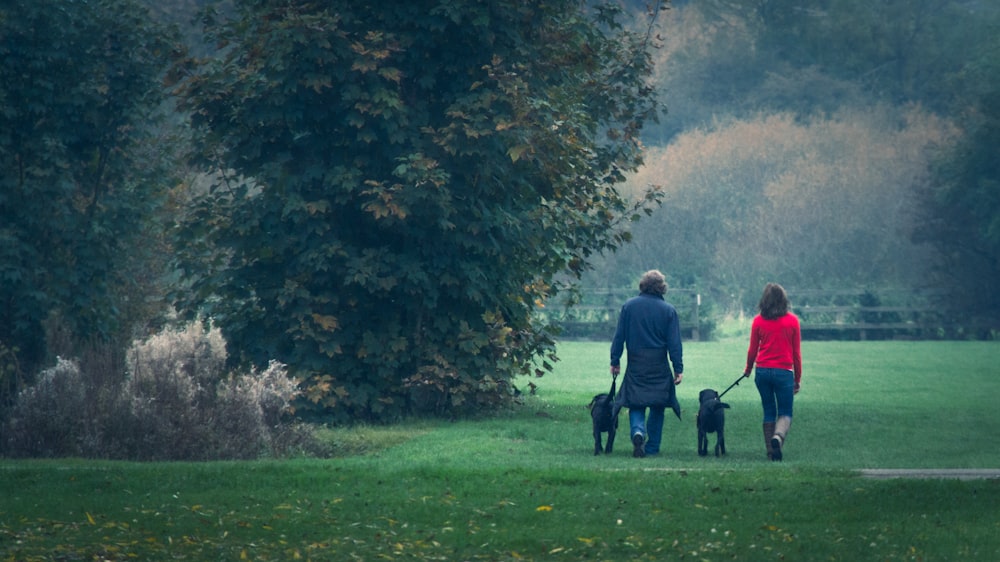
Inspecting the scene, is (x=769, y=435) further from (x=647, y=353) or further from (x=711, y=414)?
(x=647, y=353)

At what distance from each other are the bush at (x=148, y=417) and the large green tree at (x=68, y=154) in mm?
4057

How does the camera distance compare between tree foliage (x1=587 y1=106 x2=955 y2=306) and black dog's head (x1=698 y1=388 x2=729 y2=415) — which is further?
tree foliage (x1=587 y1=106 x2=955 y2=306)

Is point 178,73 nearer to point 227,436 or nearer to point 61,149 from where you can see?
point 61,149

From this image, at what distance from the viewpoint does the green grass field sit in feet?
30.9

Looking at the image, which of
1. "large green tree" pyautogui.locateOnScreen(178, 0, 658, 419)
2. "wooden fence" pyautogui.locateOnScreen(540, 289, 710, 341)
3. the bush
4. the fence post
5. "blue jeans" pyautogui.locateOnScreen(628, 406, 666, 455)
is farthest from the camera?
"wooden fence" pyautogui.locateOnScreen(540, 289, 710, 341)

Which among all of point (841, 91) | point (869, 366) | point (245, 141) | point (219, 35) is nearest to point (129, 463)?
point (245, 141)

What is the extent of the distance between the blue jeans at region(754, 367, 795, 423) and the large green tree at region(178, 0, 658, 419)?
15.7 feet

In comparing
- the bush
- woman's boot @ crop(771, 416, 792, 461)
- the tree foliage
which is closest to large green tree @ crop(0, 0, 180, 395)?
the bush

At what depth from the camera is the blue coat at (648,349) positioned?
568 inches

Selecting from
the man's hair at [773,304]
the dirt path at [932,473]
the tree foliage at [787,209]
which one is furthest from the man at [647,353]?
the tree foliage at [787,209]

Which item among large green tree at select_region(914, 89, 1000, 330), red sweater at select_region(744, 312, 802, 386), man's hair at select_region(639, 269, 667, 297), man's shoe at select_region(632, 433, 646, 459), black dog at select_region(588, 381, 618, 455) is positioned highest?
large green tree at select_region(914, 89, 1000, 330)

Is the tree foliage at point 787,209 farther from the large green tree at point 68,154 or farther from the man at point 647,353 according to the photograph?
the man at point 647,353

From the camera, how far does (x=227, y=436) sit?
15445mm

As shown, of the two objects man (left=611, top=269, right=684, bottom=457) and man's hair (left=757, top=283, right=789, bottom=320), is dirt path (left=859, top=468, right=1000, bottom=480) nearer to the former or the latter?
man's hair (left=757, top=283, right=789, bottom=320)
